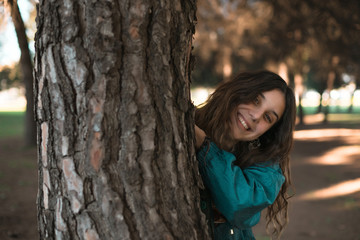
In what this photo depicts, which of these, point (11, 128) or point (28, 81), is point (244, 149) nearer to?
point (28, 81)

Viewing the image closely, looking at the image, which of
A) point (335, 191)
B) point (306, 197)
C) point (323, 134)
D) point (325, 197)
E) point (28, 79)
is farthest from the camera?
point (323, 134)

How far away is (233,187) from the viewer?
1.69 meters

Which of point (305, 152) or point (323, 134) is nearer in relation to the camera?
point (305, 152)

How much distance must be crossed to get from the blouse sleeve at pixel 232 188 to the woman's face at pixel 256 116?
32 cm

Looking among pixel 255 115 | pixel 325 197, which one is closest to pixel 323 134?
pixel 325 197

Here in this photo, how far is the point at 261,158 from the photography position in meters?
2.05

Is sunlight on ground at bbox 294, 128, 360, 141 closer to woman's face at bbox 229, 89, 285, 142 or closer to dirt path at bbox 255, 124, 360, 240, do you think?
dirt path at bbox 255, 124, 360, 240

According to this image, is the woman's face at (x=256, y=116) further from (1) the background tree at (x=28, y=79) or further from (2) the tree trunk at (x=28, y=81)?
(2) the tree trunk at (x=28, y=81)

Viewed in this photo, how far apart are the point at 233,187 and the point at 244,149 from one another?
1.84 ft

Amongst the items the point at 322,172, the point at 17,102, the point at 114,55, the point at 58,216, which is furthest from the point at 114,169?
the point at 17,102

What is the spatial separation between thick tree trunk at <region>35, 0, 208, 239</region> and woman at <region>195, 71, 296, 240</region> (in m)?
0.36

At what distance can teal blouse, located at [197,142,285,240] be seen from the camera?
169cm

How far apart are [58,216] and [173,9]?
99cm

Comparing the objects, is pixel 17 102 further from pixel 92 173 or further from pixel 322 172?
pixel 92 173
